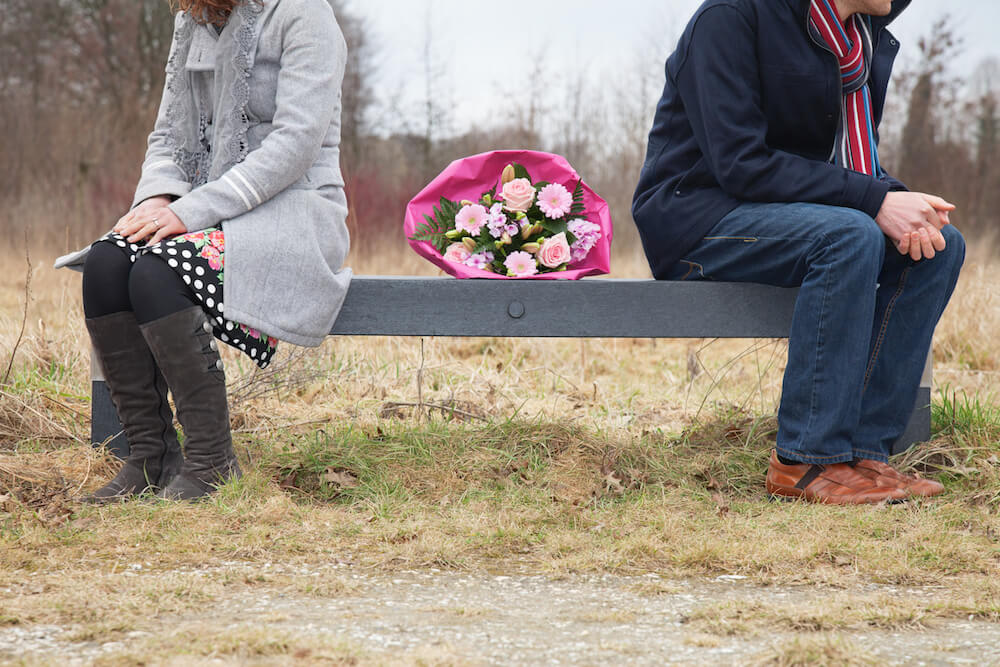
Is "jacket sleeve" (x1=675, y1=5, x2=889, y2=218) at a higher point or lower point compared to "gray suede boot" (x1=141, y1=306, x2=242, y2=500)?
higher

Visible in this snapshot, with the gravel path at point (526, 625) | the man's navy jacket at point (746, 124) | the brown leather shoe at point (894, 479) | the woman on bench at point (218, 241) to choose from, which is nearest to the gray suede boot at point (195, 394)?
the woman on bench at point (218, 241)

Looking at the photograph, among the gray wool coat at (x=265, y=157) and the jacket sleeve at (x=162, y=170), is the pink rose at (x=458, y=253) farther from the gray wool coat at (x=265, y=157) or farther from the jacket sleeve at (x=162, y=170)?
the jacket sleeve at (x=162, y=170)

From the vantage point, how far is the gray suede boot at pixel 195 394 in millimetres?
2432

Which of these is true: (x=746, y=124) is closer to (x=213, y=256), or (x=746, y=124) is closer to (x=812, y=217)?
(x=812, y=217)

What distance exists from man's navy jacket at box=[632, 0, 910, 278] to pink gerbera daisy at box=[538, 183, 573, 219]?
0.67 ft

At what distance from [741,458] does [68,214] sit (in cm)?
661

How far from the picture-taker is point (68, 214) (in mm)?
8070

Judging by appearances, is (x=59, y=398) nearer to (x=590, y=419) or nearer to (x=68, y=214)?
(x=590, y=419)

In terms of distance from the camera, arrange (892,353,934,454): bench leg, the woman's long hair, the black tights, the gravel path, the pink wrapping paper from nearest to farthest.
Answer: the gravel path < the black tights < the woman's long hair < the pink wrapping paper < (892,353,934,454): bench leg

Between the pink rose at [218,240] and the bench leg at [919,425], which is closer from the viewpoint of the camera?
the pink rose at [218,240]

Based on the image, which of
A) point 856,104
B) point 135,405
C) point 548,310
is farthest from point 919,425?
point 135,405

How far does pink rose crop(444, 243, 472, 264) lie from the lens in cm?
286

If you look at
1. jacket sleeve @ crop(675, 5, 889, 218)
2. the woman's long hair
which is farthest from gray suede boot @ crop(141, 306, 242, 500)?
jacket sleeve @ crop(675, 5, 889, 218)

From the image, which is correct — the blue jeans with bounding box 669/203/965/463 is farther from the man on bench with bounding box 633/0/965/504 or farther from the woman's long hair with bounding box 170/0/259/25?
the woman's long hair with bounding box 170/0/259/25
